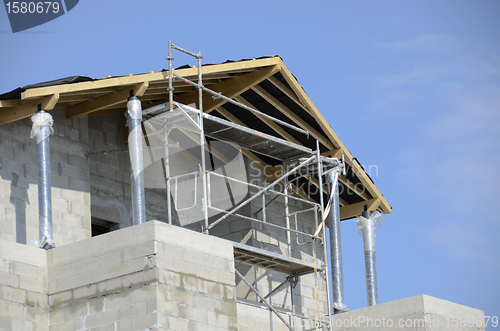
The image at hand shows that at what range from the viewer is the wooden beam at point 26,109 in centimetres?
1234

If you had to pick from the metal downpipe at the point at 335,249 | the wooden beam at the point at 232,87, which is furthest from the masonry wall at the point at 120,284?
the metal downpipe at the point at 335,249

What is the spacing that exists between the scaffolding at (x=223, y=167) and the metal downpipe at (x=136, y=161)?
0.19ft

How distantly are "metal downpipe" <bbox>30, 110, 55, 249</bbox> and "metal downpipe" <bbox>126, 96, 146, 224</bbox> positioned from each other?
1302mm

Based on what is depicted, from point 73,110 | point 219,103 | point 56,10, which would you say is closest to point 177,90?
point 219,103

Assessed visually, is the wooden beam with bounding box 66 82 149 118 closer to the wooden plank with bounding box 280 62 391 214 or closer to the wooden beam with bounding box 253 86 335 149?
the wooden beam with bounding box 253 86 335 149

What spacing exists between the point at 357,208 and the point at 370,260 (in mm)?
1426

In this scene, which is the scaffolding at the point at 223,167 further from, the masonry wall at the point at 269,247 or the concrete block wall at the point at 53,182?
the concrete block wall at the point at 53,182

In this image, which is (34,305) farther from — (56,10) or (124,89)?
(56,10)

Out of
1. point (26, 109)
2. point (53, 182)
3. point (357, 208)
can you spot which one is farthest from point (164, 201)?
point (357, 208)

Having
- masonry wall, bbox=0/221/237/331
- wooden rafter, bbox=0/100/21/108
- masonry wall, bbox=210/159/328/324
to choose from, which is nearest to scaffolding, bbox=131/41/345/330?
masonry wall, bbox=210/159/328/324

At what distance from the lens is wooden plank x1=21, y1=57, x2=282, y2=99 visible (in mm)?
12203

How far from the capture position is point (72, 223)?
13812mm

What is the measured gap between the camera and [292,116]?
16.4 meters

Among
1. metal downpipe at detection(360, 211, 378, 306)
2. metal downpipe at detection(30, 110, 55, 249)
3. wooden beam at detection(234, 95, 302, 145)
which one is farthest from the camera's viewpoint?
metal downpipe at detection(360, 211, 378, 306)
